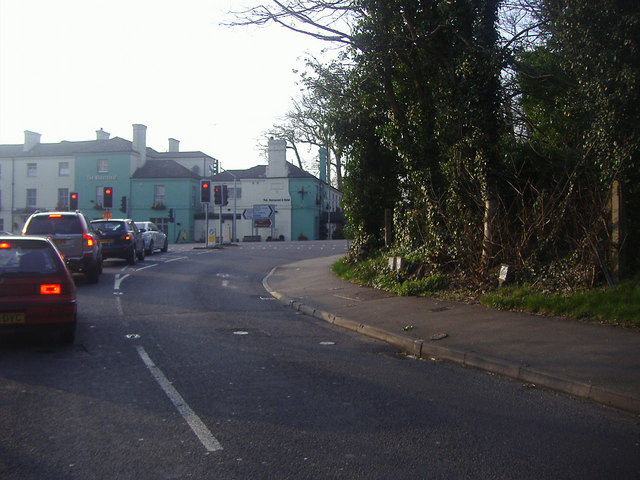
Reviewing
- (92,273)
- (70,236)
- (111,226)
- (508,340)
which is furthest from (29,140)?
(508,340)

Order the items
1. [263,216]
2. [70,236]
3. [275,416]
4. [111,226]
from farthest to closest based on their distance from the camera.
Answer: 1. [263,216]
2. [111,226]
3. [70,236]
4. [275,416]

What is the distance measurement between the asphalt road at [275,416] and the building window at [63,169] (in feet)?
191

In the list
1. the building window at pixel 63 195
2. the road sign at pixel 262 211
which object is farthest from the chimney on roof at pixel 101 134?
the road sign at pixel 262 211

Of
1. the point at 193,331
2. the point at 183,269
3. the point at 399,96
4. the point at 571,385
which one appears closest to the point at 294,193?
the point at 183,269

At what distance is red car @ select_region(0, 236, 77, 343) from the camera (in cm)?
766

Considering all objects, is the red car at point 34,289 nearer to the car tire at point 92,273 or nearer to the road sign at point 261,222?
the car tire at point 92,273

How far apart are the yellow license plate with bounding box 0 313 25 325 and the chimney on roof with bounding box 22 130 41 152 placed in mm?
62932

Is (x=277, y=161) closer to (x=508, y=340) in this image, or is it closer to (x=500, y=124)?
(x=500, y=124)

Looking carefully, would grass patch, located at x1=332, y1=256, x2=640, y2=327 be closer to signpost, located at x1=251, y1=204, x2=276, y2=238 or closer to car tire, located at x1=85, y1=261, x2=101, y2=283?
car tire, located at x1=85, y1=261, x2=101, y2=283

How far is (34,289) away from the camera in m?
7.82

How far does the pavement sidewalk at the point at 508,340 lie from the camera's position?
6.28 meters

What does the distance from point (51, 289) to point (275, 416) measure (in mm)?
4255

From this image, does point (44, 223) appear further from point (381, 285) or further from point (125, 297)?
point (381, 285)

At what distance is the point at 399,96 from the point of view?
1605 cm
